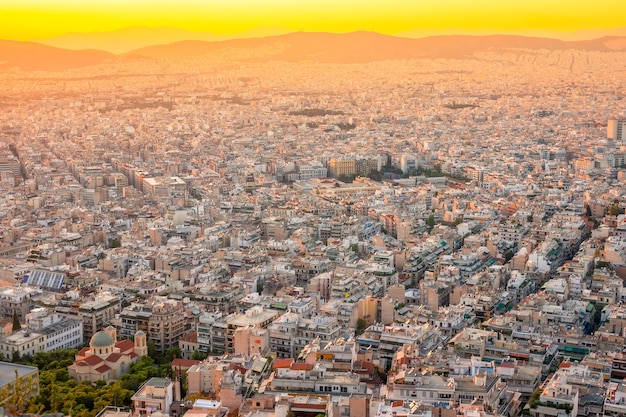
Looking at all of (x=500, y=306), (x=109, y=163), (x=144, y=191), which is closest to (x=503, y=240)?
(x=500, y=306)

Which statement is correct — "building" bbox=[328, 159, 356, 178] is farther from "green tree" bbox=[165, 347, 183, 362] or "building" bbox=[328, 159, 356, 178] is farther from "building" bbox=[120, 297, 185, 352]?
"green tree" bbox=[165, 347, 183, 362]

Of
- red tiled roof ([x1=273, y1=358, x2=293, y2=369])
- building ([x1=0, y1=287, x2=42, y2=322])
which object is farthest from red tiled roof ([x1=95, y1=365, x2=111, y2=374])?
building ([x1=0, y1=287, x2=42, y2=322])

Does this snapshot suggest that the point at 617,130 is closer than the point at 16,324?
No

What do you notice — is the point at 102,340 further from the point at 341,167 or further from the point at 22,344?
the point at 341,167

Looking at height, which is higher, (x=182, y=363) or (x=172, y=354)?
(x=182, y=363)

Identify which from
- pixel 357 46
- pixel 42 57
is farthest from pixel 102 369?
pixel 357 46

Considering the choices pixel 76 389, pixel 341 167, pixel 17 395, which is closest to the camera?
pixel 17 395
